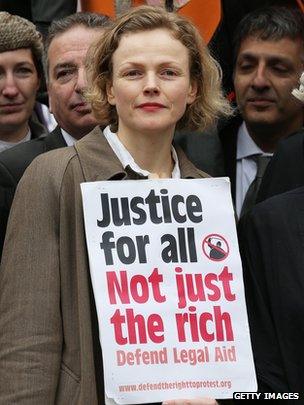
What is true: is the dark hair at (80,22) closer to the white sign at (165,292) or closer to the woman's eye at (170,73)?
the woman's eye at (170,73)

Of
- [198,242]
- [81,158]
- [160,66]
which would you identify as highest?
[160,66]

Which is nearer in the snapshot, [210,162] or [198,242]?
[198,242]

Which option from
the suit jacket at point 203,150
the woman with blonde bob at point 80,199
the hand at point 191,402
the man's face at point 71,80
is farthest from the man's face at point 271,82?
the hand at point 191,402

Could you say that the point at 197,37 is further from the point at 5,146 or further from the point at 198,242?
the point at 5,146

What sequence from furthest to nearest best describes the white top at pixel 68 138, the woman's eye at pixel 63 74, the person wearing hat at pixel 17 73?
the person wearing hat at pixel 17 73, the woman's eye at pixel 63 74, the white top at pixel 68 138

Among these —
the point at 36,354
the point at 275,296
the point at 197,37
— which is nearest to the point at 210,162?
the point at 197,37

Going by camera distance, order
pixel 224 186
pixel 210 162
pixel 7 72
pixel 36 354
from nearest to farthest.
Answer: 1. pixel 36 354
2. pixel 224 186
3. pixel 210 162
4. pixel 7 72

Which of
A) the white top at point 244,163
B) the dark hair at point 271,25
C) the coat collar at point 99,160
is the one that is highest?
the dark hair at point 271,25

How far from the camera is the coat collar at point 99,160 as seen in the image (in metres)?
4.08

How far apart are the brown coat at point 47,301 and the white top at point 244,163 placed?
1784 millimetres

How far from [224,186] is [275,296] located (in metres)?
0.41

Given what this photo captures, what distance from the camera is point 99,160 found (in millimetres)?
4113

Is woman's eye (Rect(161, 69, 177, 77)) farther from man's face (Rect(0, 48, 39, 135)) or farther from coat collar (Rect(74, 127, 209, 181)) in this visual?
man's face (Rect(0, 48, 39, 135))

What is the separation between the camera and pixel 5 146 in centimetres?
573
